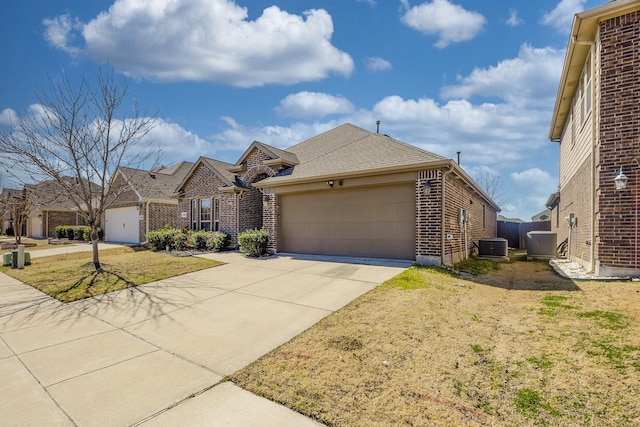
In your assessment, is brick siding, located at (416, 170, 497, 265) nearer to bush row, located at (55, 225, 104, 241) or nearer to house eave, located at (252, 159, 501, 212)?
house eave, located at (252, 159, 501, 212)

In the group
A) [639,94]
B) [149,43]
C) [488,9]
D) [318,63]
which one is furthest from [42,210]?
[639,94]

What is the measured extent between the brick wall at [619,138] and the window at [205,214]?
15033 mm

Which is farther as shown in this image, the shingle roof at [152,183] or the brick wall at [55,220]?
the brick wall at [55,220]

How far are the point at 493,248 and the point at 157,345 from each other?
14.0m

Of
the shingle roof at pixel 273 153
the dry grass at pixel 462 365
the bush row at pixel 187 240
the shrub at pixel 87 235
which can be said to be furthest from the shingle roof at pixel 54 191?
the dry grass at pixel 462 365

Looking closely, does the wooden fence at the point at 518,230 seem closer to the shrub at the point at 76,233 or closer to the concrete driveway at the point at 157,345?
the concrete driveway at the point at 157,345

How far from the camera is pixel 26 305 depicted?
252 inches

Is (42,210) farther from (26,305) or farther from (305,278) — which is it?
(305,278)

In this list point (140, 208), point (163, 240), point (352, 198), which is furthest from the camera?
point (140, 208)

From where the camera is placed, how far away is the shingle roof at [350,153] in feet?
32.7

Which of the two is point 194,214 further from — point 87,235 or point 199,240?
point 87,235

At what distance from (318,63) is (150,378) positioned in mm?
10316

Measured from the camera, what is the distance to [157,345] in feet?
13.9

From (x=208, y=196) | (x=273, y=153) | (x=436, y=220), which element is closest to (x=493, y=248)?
(x=436, y=220)
